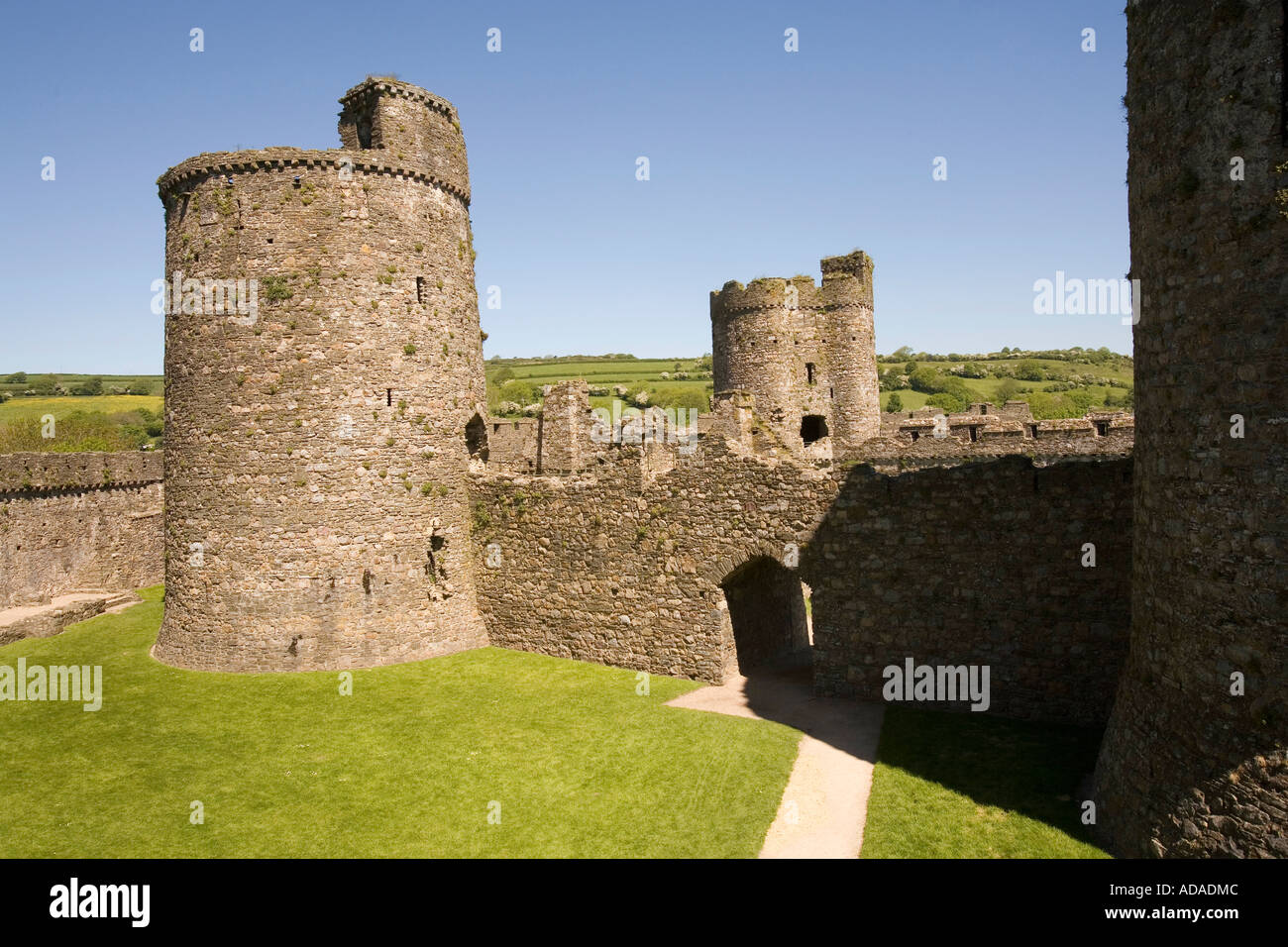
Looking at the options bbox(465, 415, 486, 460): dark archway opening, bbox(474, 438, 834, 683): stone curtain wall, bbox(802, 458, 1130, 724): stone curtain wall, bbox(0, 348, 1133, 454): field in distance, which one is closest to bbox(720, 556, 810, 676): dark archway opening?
bbox(474, 438, 834, 683): stone curtain wall

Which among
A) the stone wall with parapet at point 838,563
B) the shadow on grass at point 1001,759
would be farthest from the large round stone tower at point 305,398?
the shadow on grass at point 1001,759

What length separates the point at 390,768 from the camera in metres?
11.6

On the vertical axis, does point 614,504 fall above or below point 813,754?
above

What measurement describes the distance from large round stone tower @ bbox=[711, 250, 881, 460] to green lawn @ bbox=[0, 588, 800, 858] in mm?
15126

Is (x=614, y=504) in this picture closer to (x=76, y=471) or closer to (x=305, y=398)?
(x=305, y=398)

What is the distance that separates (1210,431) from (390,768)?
10556mm

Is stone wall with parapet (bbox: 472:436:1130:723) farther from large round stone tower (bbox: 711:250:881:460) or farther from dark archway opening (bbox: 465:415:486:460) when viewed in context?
large round stone tower (bbox: 711:250:881:460)

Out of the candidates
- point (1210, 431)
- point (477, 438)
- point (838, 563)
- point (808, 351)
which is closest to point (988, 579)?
point (838, 563)

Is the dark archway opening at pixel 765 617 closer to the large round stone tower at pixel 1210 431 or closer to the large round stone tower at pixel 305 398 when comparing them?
the large round stone tower at pixel 305 398

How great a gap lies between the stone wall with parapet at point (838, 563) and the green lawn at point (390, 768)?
141 cm

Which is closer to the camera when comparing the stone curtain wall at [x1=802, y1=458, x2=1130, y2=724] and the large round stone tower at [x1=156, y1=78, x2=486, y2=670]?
the stone curtain wall at [x1=802, y1=458, x2=1130, y2=724]

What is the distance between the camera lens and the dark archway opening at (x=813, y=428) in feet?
96.2

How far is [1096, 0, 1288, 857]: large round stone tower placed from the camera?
6754mm
